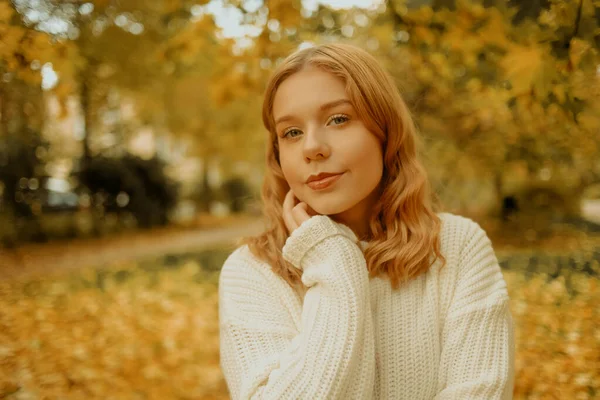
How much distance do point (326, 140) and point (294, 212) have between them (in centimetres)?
27

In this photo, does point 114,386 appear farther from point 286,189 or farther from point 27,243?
point 27,243

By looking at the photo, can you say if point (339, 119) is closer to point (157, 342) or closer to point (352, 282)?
point (352, 282)

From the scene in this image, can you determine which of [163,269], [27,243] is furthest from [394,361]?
[27,243]

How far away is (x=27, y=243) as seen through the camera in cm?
848

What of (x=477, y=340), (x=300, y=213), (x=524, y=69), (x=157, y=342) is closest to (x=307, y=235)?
(x=300, y=213)

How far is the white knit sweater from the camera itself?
135cm

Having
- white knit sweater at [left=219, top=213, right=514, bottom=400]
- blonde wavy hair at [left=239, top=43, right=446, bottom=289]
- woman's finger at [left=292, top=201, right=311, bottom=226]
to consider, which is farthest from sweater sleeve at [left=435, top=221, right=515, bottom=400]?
woman's finger at [left=292, top=201, right=311, bottom=226]

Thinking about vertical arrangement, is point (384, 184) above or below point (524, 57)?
below

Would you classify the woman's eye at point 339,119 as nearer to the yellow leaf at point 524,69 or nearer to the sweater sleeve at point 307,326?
the sweater sleeve at point 307,326

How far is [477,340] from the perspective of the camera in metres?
1.46

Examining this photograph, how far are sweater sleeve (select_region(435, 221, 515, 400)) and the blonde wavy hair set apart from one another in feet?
0.45

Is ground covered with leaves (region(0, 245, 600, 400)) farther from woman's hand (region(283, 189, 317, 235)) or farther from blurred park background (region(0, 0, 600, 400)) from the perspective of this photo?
woman's hand (region(283, 189, 317, 235))

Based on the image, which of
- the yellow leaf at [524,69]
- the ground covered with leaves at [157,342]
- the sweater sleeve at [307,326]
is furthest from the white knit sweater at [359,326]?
the ground covered with leaves at [157,342]

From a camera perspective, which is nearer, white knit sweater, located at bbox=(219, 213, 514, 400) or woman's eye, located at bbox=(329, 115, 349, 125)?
white knit sweater, located at bbox=(219, 213, 514, 400)
